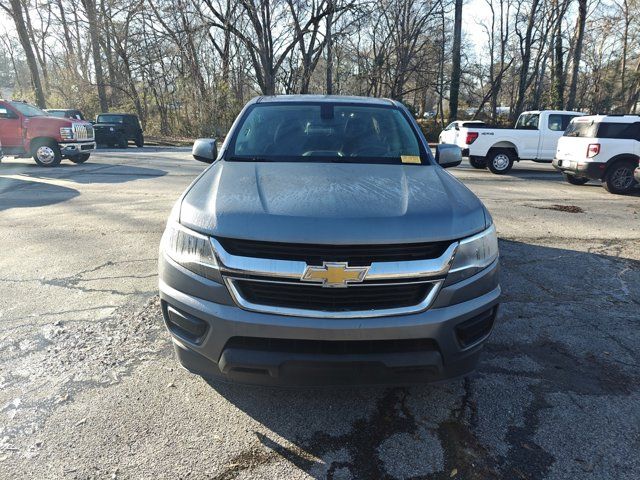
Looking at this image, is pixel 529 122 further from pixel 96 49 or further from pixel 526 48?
pixel 96 49

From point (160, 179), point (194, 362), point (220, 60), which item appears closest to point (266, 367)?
point (194, 362)

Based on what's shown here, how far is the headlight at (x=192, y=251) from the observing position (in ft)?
6.93

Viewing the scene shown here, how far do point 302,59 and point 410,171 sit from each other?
29.4 meters

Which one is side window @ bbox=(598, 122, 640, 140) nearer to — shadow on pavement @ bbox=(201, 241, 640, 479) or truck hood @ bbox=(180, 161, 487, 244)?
shadow on pavement @ bbox=(201, 241, 640, 479)

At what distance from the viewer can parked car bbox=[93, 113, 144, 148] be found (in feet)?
73.2

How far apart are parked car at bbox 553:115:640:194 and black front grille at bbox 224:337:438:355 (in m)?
10.1

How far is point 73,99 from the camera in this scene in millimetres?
31938

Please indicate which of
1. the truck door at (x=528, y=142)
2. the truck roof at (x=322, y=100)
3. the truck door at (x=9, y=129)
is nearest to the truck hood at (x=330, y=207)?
the truck roof at (x=322, y=100)

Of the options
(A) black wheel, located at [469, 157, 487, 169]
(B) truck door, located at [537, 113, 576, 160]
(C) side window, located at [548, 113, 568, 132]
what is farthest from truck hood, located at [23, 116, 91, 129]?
(C) side window, located at [548, 113, 568, 132]

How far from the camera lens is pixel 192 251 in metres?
2.19

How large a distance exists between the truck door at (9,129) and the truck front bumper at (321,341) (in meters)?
13.9

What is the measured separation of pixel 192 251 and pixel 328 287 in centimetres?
72

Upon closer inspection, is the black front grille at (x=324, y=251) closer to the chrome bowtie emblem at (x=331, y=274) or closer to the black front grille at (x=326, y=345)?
the chrome bowtie emblem at (x=331, y=274)

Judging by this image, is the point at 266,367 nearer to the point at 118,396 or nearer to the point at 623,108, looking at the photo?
the point at 118,396
